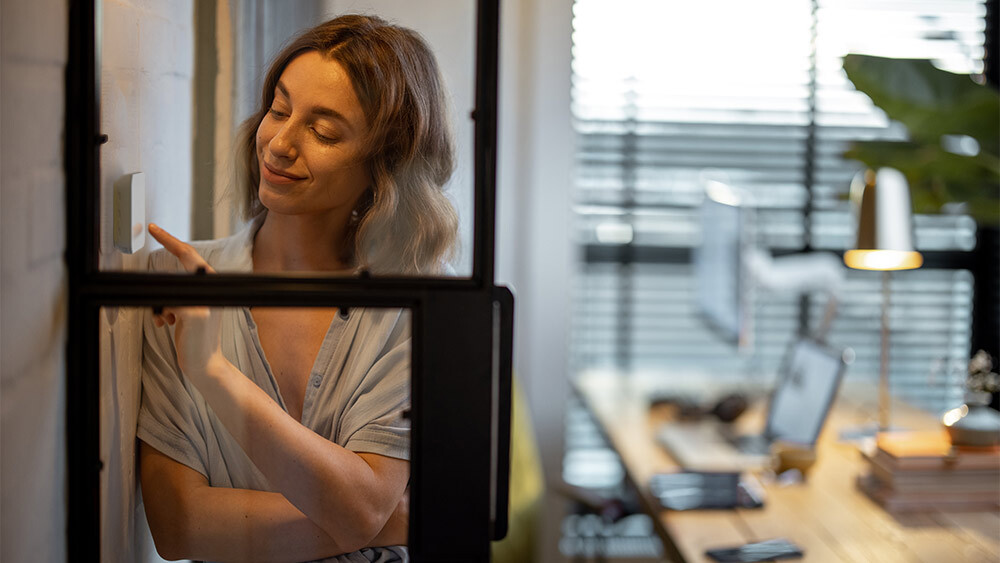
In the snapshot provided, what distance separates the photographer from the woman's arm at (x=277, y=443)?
2.65ft

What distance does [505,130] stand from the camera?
9.34 feet

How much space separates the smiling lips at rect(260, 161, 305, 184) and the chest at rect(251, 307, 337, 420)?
0.11 m

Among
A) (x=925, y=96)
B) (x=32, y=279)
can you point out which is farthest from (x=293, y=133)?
(x=925, y=96)

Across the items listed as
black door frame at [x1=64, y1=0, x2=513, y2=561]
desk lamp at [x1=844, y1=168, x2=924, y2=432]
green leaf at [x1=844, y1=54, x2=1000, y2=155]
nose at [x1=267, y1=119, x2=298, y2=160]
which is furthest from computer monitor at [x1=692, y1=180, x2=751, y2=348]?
nose at [x1=267, y1=119, x2=298, y2=160]

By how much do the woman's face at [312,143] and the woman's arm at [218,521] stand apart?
26 centimetres

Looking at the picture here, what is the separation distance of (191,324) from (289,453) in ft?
0.47

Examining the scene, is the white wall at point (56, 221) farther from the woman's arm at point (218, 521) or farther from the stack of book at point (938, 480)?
the stack of book at point (938, 480)

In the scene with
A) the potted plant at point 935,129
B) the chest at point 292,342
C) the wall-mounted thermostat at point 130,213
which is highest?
the potted plant at point 935,129

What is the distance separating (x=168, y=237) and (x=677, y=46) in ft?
7.90

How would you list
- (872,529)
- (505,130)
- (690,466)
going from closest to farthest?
1. (872,529)
2. (690,466)
3. (505,130)

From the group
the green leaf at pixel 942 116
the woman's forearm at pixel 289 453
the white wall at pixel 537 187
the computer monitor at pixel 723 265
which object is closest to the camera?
the woman's forearm at pixel 289 453

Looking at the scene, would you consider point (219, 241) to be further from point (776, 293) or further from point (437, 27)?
point (776, 293)

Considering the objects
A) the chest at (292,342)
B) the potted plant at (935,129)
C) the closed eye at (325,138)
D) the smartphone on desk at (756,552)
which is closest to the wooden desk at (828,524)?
the smartphone on desk at (756,552)

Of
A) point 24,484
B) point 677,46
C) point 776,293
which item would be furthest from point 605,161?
point 24,484
